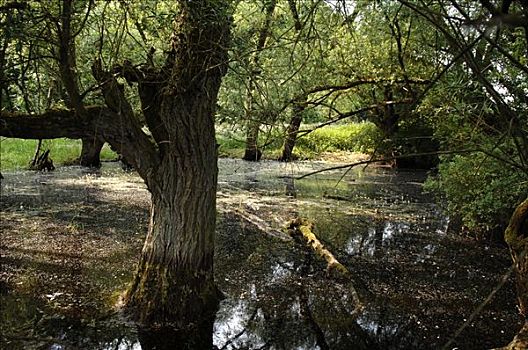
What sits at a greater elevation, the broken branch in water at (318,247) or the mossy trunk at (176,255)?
the mossy trunk at (176,255)

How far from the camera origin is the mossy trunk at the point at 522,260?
3.46 meters

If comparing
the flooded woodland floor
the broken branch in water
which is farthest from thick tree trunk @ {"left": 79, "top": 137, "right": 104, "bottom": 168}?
the broken branch in water

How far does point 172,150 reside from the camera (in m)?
5.09

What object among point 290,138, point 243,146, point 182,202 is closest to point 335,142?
point 243,146

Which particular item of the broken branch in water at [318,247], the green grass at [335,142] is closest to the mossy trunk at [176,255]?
the broken branch in water at [318,247]

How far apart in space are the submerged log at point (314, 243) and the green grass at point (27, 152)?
11.5 m

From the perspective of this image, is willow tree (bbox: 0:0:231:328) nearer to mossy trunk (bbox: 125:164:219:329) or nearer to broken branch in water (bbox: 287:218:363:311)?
mossy trunk (bbox: 125:164:219:329)

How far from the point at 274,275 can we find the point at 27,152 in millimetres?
16142

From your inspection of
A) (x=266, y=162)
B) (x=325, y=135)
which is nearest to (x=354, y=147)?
(x=325, y=135)

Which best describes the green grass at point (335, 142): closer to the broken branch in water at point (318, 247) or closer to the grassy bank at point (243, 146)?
the grassy bank at point (243, 146)

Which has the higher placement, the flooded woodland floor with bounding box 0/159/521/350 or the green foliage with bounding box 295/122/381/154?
the green foliage with bounding box 295/122/381/154

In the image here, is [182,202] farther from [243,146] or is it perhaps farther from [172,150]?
[243,146]

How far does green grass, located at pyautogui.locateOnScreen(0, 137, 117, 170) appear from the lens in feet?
60.3

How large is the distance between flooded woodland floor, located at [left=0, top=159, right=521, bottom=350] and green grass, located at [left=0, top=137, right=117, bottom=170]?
5.14m
